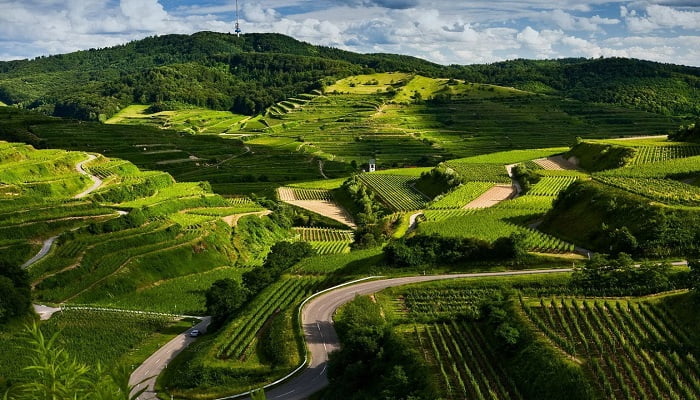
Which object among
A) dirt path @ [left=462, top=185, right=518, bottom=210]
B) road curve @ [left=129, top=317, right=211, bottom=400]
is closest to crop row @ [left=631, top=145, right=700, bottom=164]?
dirt path @ [left=462, top=185, right=518, bottom=210]

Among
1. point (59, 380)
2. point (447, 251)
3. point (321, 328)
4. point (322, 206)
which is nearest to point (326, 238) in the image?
point (322, 206)

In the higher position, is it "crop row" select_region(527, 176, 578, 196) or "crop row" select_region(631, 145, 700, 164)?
"crop row" select_region(631, 145, 700, 164)

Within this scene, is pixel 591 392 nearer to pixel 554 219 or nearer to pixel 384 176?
pixel 554 219

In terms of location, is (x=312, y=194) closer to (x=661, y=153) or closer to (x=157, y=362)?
(x=661, y=153)

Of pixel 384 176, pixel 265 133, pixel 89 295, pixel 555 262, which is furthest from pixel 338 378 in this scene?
pixel 265 133

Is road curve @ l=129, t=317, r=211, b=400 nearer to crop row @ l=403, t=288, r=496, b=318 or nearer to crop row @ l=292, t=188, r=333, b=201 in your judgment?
crop row @ l=403, t=288, r=496, b=318

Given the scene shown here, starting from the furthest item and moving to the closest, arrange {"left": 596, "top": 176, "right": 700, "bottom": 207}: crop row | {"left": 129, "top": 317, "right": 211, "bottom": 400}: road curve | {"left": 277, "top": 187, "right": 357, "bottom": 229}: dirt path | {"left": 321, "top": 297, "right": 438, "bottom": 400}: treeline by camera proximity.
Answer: {"left": 277, "top": 187, "right": 357, "bottom": 229}: dirt path < {"left": 596, "top": 176, "right": 700, "bottom": 207}: crop row < {"left": 129, "top": 317, "right": 211, "bottom": 400}: road curve < {"left": 321, "top": 297, "right": 438, "bottom": 400}: treeline
